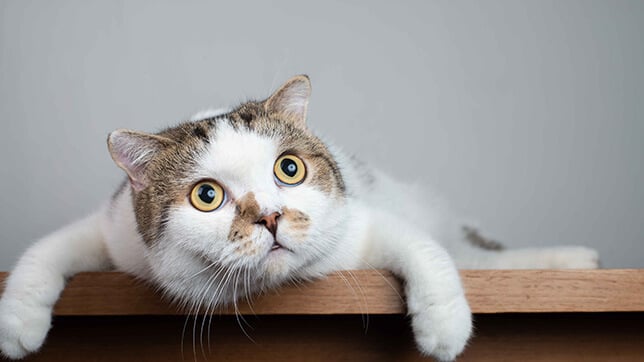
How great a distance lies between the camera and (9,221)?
6.91 ft

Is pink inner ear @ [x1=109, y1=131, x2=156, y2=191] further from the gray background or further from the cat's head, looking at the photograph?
the gray background

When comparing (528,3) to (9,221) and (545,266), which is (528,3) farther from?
(9,221)

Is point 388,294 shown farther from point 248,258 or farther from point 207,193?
point 207,193

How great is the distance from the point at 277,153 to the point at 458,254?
747 mm

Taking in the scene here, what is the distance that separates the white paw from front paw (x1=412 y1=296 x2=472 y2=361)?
1.76 ft

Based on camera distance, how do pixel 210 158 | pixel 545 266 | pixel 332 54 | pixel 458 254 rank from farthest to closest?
pixel 332 54
pixel 458 254
pixel 545 266
pixel 210 158

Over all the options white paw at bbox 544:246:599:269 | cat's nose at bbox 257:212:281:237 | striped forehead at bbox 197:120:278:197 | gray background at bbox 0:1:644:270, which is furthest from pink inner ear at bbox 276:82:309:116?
gray background at bbox 0:1:644:270

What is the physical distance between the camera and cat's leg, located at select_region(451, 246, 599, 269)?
152 cm

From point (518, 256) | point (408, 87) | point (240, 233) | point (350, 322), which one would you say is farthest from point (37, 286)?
point (408, 87)

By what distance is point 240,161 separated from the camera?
1.12 m

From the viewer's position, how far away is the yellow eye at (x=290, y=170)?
116 cm

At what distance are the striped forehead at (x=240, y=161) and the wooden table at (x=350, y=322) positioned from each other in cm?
20

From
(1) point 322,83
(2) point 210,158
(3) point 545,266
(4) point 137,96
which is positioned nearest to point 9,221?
(4) point 137,96

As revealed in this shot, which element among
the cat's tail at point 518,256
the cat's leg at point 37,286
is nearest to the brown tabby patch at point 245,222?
the cat's leg at point 37,286
